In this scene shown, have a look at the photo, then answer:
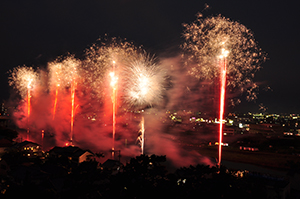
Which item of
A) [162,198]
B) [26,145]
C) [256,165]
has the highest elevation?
[162,198]

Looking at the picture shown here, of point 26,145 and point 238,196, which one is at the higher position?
point 238,196

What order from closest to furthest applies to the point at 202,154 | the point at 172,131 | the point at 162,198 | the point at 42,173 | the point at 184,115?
the point at 162,198, the point at 42,173, the point at 202,154, the point at 172,131, the point at 184,115

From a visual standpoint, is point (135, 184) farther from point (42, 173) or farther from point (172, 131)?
point (172, 131)

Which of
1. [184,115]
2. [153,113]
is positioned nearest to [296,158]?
[184,115]

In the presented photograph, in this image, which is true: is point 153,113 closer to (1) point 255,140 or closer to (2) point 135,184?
(1) point 255,140

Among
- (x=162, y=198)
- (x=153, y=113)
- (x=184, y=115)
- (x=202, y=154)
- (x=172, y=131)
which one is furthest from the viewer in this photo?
(x=153, y=113)

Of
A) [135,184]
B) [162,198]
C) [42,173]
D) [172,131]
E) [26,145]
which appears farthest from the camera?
[172,131]

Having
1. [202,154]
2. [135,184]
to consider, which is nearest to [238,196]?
[135,184]

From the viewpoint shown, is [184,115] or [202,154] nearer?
[202,154]

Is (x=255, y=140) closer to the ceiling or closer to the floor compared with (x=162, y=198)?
closer to the floor

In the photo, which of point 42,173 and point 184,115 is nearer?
point 42,173
